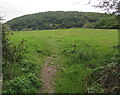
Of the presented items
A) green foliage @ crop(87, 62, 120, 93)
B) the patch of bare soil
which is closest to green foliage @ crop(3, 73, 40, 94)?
the patch of bare soil

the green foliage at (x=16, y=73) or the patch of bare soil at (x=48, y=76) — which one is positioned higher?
the green foliage at (x=16, y=73)

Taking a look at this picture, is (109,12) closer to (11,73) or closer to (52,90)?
(52,90)

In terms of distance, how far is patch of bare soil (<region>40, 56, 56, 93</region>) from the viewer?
9.22 metres

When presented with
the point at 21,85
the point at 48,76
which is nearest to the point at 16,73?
the point at 21,85

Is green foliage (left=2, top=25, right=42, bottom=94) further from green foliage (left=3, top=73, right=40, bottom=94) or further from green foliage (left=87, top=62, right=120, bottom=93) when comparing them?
green foliage (left=87, top=62, right=120, bottom=93)

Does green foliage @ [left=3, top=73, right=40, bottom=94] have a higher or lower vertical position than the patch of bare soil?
higher

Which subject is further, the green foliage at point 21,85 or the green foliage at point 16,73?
the green foliage at point 16,73

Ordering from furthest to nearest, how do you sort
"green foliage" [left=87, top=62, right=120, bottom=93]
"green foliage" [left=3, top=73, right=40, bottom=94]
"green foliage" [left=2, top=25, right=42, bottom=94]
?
"green foliage" [left=2, top=25, right=42, bottom=94], "green foliage" [left=3, top=73, right=40, bottom=94], "green foliage" [left=87, top=62, right=120, bottom=93]

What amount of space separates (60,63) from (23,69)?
3715 mm

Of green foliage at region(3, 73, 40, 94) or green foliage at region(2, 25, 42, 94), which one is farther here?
green foliage at region(2, 25, 42, 94)

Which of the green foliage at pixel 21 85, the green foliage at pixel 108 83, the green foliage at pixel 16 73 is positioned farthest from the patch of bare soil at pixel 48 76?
the green foliage at pixel 108 83

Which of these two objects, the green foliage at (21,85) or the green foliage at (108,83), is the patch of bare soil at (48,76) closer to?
the green foliage at (21,85)

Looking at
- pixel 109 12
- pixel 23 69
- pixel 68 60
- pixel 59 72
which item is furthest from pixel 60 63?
pixel 109 12

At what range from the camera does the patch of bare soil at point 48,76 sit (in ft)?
30.2
